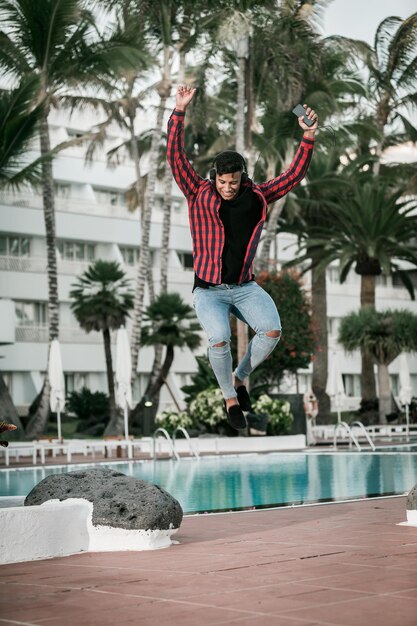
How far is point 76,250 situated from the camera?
2045 inches

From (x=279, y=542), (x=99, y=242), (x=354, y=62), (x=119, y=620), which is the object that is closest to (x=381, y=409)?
(x=354, y=62)

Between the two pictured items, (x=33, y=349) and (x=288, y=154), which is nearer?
(x=288, y=154)

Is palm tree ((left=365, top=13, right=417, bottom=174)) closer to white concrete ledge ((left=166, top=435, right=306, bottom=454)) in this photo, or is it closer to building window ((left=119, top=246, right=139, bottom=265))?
white concrete ledge ((left=166, top=435, right=306, bottom=454))

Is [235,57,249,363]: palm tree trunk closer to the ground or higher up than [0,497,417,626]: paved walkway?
higher up

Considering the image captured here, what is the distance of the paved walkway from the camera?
4.68 meters

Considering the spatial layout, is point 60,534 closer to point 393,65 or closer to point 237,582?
point 237,582

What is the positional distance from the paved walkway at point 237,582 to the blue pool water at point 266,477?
128 inches

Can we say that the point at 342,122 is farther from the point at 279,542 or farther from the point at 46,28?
the point at 279,542

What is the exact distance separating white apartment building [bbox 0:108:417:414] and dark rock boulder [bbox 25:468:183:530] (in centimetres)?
3652

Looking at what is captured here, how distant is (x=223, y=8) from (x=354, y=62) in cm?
789

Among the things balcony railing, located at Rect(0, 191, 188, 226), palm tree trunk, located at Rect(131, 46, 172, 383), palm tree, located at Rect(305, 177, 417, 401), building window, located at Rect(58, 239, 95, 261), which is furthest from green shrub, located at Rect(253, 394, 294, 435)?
building window, located at Rect(58, 239, 95, 261)

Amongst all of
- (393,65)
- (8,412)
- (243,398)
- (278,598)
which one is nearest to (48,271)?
(8,412)

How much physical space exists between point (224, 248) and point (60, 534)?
7.02 ft

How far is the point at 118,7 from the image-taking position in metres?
32.0
